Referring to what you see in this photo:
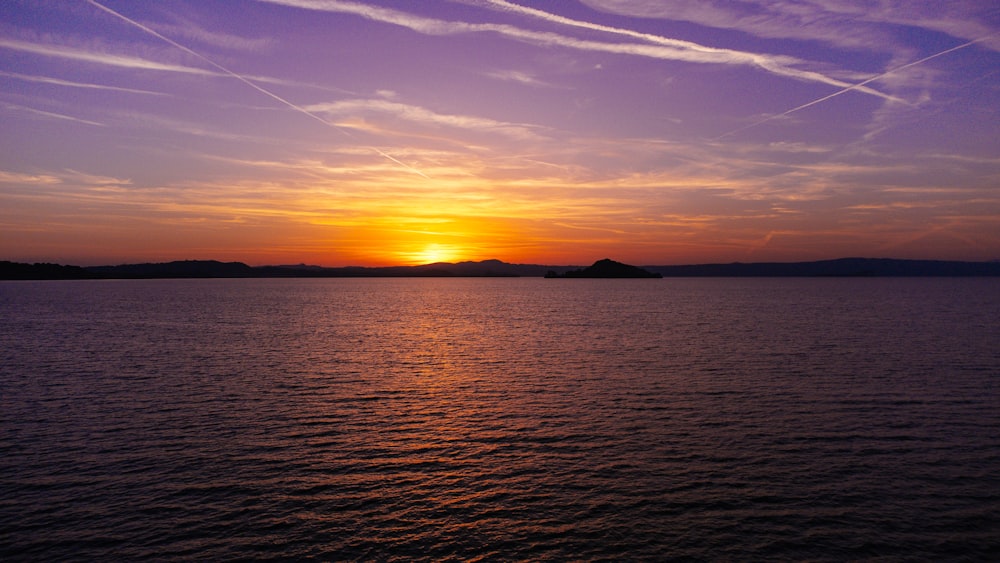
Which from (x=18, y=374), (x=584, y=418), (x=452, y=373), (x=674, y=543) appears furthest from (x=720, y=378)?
(x=18, y=374)

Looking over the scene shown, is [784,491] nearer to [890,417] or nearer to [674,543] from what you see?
[674,543]

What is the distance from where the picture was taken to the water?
73.9ft

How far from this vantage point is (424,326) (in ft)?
391

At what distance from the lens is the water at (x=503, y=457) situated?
22.5 meters

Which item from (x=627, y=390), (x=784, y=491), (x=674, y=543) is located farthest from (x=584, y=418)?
(x=674, y=543)

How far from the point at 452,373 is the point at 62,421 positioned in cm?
3282

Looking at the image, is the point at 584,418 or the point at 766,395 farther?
the point at 766,395

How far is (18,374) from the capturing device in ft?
186

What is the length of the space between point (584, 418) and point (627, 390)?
1041cm

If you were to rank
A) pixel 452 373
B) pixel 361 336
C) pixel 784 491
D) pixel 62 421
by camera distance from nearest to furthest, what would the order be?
pixel 784 491 → pixel 62 421 → pixel 452 373 → pixel 361 336

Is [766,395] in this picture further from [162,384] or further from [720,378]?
[162,384]

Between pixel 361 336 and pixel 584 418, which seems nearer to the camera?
pixel 584 418

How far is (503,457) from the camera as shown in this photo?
32.2m

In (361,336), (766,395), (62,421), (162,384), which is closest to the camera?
(62,421)
